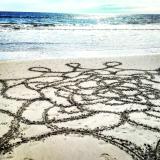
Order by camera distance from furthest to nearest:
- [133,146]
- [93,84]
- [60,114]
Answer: [93,84] < [60,114] < [133,146]

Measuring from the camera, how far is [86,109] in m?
5.74

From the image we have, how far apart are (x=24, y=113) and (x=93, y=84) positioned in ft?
7.79

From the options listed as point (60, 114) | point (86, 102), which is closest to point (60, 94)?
point (86, 102)

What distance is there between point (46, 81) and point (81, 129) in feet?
10.1

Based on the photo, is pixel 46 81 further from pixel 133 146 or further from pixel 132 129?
pixel 133 146

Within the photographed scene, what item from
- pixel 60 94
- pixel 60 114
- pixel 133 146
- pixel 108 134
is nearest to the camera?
pixel 133 146

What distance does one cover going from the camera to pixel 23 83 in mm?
7516

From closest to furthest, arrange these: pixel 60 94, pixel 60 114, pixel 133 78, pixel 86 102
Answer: pixel 60 114 < pixel 86 102 < pixel 60 94 < pixel 133 78

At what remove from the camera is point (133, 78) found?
8055 millimetres

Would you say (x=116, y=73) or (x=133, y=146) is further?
(x=116, y=73)

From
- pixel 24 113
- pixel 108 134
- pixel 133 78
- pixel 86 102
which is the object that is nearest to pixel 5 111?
pixel 24 113

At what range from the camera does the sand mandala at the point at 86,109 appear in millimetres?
4535

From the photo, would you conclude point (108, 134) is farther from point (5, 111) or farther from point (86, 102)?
point (5, 111)

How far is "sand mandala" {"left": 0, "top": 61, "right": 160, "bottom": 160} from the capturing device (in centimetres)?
454
